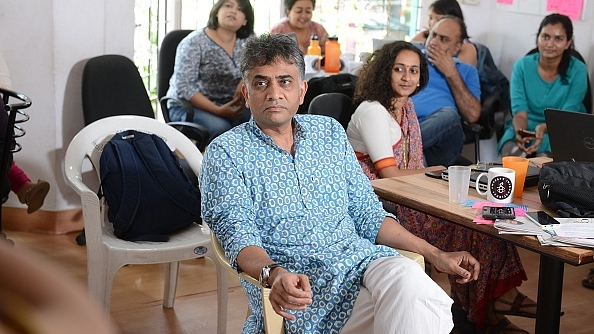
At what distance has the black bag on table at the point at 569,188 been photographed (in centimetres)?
208

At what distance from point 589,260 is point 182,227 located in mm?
1372

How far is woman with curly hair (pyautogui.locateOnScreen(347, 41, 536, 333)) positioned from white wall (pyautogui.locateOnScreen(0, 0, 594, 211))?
4.61 ft

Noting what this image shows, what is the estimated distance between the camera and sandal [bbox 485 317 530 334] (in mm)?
2807

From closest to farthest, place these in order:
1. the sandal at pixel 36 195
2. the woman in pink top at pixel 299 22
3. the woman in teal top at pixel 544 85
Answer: the sandal at pixel 36 195
the woman in teal top at pixel 544 85
the woman in pink top at pixel 299 22

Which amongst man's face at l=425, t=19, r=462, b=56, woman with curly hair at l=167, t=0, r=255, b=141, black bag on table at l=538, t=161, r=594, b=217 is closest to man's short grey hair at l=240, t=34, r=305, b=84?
black bag on table at l=538, t=161, r=594, b=217

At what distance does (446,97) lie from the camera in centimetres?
423

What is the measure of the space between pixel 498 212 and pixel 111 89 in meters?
2.20

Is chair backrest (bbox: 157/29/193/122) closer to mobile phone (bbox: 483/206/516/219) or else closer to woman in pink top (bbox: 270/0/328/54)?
woman in pink top (bbox: 270/0/328/54)

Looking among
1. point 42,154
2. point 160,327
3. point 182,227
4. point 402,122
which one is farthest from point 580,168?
point 42,154

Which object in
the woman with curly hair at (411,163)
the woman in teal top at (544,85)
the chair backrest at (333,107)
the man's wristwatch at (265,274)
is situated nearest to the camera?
the man's wristwatch at (265,274)

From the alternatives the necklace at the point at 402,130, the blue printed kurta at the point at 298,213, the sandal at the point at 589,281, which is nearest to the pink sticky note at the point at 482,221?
the blue printed kurta at the point at 298,213

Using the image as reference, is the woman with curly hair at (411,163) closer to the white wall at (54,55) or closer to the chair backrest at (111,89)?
the chair backrest at (111,89)

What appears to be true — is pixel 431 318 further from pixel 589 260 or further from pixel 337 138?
pixel 337 138

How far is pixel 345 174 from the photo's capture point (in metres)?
2.13
